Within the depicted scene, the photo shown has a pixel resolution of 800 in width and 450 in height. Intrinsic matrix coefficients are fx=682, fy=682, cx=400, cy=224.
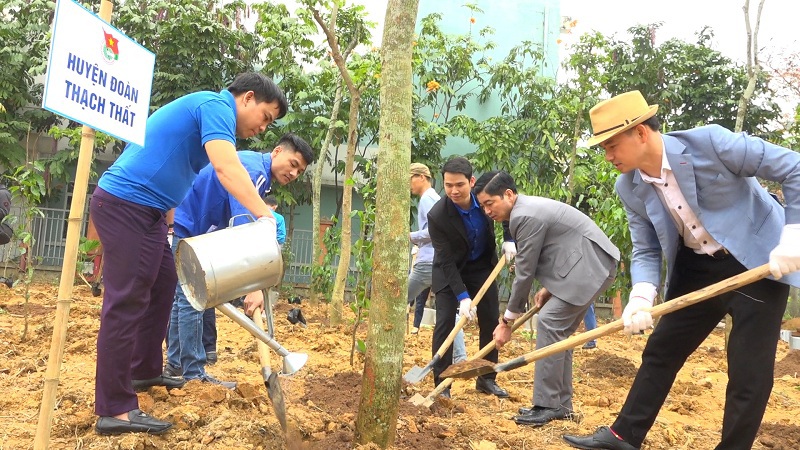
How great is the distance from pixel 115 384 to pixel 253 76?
1.50 meters

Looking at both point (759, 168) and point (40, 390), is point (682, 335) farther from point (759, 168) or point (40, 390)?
point (40, 390)

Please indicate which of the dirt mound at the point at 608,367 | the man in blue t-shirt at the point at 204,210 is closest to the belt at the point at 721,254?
the man in blue t-shirt at the point at 204,210

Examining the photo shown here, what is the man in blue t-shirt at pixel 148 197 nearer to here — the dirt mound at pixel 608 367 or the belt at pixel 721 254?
the belt at pixel 721 254

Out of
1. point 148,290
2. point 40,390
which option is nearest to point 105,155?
point 40,390

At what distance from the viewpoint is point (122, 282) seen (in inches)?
116

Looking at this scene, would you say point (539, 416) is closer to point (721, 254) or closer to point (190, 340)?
point (721, 254)

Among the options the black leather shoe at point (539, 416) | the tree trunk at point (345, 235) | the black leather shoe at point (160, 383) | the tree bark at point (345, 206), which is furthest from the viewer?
the tree trunk at point (345, 235)

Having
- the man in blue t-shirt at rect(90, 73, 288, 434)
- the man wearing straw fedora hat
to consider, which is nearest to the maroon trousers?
the man in blue t-shirt at rect(90, 73, 288, 434)

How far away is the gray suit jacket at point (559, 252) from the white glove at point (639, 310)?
0.82 meters

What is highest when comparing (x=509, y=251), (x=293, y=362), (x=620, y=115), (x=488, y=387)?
(x=620, y=115)

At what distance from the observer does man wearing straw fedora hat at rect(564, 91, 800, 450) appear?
287 centimetres

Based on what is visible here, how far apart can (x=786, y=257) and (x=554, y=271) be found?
5.27 ft

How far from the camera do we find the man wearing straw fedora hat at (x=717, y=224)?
2.87 metres

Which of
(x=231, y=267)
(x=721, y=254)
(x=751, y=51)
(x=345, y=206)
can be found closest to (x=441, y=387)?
(x=721, y=254)
